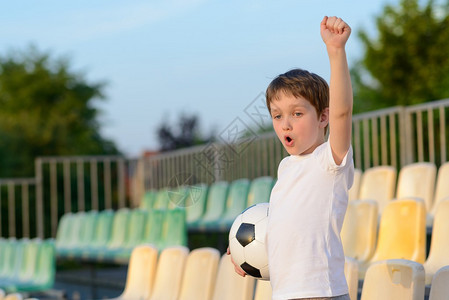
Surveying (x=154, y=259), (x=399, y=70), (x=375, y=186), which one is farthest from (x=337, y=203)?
(x=399, y=70)

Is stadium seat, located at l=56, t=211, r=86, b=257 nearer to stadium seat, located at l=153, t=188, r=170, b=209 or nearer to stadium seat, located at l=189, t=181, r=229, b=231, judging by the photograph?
stadium seat, located at l=153, t=188, r=170, b=209

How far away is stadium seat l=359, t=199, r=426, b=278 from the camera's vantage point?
3.82m

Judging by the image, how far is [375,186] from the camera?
5.57 metres

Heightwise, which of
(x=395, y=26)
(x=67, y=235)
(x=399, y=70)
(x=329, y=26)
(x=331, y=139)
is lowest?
(x=67, y=235)

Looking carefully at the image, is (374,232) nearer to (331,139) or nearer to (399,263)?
(399,263)

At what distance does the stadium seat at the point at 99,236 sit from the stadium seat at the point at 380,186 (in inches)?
141

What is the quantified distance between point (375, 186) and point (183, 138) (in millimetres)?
15850

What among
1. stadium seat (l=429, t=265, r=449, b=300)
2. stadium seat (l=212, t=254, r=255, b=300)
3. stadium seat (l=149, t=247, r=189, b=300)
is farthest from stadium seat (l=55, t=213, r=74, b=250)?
stadium seat (l=429, t=265, r=449, b=300)

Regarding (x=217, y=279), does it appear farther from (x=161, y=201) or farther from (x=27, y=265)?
(x=161, y=201)

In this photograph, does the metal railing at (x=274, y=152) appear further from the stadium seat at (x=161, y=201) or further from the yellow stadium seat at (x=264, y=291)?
the yellow stadium seat at (x=264, y=291)

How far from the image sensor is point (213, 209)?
7.80m

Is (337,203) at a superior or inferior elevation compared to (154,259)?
superior

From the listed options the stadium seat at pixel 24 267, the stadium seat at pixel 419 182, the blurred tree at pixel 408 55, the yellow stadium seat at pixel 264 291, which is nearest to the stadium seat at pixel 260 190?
the stadium seat at pixel 419 182

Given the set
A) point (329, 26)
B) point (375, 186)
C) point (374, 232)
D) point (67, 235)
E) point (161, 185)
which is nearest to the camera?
point (329, 26)
